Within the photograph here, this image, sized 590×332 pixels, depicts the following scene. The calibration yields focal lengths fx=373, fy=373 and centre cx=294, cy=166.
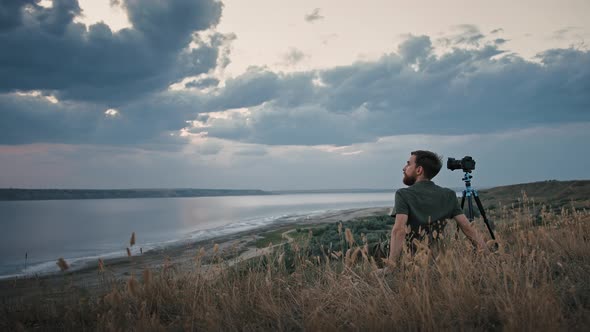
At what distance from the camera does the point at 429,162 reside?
4441 millimetres

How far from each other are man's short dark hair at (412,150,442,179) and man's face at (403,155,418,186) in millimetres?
59

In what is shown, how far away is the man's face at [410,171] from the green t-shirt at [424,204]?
205mm

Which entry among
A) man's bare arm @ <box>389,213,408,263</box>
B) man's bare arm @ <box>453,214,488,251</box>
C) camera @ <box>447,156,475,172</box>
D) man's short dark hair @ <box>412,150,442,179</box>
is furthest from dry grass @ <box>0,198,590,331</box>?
camera @ <box>447,156,475,172</box>

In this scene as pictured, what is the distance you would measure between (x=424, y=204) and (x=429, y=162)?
1.75ft

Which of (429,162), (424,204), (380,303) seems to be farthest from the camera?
(429,162)

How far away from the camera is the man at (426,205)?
4.15 metres

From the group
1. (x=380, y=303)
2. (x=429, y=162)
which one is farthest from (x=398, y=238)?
(x=429, y=162)

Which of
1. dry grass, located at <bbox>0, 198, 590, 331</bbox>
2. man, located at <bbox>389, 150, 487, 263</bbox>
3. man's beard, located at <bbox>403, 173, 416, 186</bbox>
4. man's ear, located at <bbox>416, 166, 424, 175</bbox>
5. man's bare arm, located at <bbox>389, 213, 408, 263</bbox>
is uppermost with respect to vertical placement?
man's ear, located at <bbox>416, 166, 424, 175</bbox>

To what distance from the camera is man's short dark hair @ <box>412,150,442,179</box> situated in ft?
14.5

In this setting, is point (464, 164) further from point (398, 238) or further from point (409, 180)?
point (398, 238)

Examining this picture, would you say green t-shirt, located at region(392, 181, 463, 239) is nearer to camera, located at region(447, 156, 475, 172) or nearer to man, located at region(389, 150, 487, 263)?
man, located at region(389, 150, 487, 263)

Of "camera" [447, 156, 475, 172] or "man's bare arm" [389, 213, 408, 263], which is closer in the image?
"man's bare arm" [389, 213, 408, 263]

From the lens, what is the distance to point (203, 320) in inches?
136

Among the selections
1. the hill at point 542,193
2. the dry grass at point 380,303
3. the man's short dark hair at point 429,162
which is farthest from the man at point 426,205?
the hill at point 542,193
